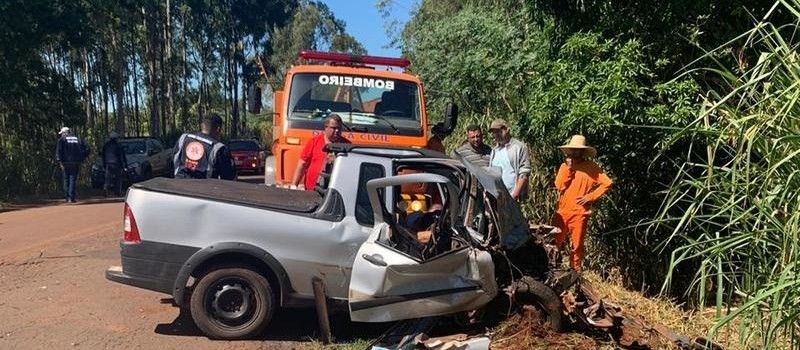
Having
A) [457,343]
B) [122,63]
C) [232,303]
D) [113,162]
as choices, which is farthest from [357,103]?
[122,63]

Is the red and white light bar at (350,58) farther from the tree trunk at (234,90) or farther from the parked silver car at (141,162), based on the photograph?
the tree trunk at (234,90)

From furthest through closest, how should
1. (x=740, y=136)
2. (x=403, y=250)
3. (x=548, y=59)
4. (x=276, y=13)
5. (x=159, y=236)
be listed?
(x=276, y=13) → (x=548, y=59) → (x=159, y=236) → (x=403, y=250) → (x=740, y=136)

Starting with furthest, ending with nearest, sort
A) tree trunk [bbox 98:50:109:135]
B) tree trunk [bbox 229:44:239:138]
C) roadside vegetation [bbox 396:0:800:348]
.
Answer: tree trunk [bbox 229:44:239:138] → tree trunk [bbox 98:50:109:135] → roadside vegetation [bbox 396:0:800:348]

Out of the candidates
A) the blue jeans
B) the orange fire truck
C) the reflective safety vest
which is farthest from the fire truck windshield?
the blue jeans

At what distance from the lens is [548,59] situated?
8.60 meters

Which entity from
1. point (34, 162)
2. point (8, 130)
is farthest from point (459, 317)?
point (8, 130)

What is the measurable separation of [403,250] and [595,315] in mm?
1410

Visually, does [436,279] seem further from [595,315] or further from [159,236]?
[159,236]

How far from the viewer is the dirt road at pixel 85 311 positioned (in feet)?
19.0

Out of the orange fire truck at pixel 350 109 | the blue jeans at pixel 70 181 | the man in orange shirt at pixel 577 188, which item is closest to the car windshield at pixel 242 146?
the blue jeans at pixel 70 181

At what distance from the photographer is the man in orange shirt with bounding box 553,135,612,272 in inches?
282

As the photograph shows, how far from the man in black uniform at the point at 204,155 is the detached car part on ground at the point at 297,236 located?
57.7 inches

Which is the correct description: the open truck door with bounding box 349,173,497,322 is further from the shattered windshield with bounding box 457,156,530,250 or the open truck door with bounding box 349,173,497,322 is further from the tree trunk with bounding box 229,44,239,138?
the tree trunk with bounding box 229,44,239,138

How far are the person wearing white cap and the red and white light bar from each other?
8.51m
